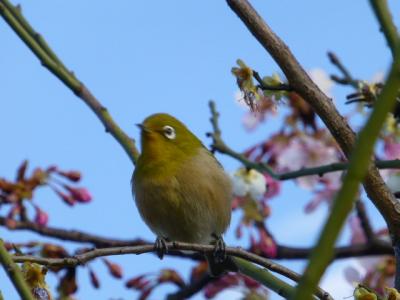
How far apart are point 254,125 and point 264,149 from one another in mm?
469

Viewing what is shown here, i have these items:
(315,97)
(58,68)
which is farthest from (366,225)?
(315,97)

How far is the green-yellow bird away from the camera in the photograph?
13.6 ft

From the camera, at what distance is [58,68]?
3.71 m

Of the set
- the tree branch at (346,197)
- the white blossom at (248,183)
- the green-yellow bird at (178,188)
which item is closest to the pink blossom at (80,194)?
the green-yellow bird at (178,188)

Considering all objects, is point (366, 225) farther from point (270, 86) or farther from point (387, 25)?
point (387, 25)

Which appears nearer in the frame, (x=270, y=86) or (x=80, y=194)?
(x=270, y=86)

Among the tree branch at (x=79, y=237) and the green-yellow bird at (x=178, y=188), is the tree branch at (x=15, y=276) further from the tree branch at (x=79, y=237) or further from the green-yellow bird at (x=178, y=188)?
the tree branch at (x=79, y=237)

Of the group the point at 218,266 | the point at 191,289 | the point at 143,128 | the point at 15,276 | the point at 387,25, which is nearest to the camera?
the point at 15,276

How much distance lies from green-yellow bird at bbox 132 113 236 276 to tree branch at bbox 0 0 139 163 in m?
0.32

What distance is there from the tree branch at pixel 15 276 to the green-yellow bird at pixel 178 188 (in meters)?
2.26

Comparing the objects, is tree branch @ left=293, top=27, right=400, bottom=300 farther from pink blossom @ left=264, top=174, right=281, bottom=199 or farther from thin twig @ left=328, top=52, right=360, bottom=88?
pink blossom @ left=264, top=174, right=281, bottom=199

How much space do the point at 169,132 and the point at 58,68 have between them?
3.12 ft

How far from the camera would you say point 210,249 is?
2562 millimetres

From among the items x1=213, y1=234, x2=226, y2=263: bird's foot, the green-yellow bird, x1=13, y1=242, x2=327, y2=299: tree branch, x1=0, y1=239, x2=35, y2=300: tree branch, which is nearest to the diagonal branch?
the green-yellow bird
